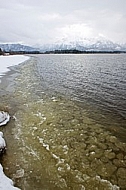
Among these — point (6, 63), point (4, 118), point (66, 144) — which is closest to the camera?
point (66, 144)

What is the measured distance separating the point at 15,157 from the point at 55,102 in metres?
11.3

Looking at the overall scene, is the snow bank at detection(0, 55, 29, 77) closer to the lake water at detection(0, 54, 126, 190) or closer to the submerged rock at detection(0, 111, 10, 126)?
the lake water at detection(0, 54, 126, 190)

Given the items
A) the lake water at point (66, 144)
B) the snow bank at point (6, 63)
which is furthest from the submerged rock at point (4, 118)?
the snow bank at point (6, 63)

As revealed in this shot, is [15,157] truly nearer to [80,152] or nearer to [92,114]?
[80,152]

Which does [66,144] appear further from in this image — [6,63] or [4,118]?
[6,63]

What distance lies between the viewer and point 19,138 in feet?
43.3

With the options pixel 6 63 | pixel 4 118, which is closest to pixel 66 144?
pixel 4 118

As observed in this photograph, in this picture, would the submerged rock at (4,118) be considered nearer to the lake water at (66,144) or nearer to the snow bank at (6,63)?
the lake water at (66,144)

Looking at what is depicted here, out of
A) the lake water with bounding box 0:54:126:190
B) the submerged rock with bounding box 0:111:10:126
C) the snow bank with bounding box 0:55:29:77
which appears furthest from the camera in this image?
the snow bank with bounding box 0:55:29:77

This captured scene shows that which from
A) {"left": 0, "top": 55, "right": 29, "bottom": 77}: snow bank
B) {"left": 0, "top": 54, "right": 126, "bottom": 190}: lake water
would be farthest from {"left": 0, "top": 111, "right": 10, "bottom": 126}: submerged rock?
{"left": 0, "top": 55, "right": 29, "bottom": 77}: snow bank

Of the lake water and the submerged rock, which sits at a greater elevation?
the submerged rock

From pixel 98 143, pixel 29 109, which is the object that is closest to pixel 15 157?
pixel 98 143

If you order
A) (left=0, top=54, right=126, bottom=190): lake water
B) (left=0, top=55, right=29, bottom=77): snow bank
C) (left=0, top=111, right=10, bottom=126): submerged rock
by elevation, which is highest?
(left=0, top=55, right=29, bottom=77): snow bank

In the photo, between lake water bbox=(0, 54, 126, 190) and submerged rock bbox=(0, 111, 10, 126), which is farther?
submerged rock bbox=(0, 111, 10, 126)
